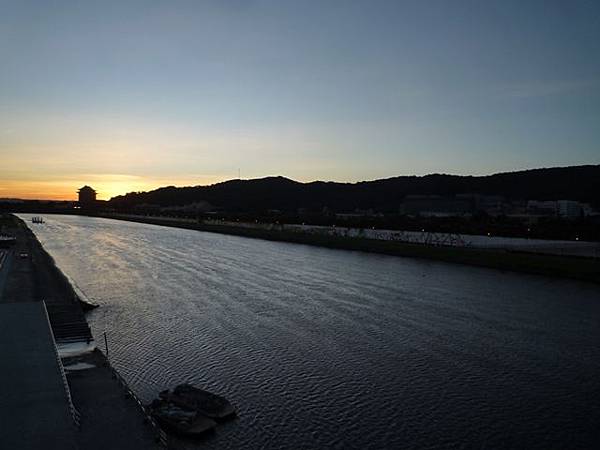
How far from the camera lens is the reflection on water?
30.2 ft

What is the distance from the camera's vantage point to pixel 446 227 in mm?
57969

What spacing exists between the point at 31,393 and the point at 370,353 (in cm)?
841

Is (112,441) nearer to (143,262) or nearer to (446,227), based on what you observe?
(143,262)

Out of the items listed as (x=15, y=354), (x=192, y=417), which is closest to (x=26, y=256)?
(x=15, y=354)

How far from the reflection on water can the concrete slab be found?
2.25 m

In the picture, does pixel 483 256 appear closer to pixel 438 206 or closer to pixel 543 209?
pixel 543 209

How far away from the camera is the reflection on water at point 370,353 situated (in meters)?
9.22

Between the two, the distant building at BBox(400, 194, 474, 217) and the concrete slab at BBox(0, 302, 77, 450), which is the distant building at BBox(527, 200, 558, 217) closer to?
the distant building at BBox(400, 194, 474, 217)

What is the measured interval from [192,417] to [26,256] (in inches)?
991

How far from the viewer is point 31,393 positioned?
7.47m

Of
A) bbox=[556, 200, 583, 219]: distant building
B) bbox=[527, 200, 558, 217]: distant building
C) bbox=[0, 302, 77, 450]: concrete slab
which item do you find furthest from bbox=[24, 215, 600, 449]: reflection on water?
bbox=[527, 200, 558, 217]: distant building

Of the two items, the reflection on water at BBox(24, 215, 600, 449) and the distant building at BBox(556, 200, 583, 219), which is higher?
the distant building at BBox(556, 200, 583, 219)

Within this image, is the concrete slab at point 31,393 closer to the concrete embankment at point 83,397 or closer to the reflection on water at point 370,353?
the concrete embankment at point 83,397

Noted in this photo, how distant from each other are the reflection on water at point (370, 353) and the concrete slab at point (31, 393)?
2248 mm
